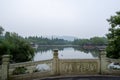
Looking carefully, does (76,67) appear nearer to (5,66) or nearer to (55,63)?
(55,63)

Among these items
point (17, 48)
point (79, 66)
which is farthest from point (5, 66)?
point (17, 48)

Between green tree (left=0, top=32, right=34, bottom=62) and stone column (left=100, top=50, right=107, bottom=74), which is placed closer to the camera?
stone column (left=100, top=50, right=107, bottom=74)

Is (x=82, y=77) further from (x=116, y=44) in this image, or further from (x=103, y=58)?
(x=116, y=44)

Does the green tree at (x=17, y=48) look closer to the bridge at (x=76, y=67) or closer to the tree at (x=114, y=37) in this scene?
the tree at (x=114, y=37)

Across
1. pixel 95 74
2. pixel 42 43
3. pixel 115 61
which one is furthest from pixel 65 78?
pixel 42 43

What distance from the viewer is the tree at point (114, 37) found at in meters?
15.3

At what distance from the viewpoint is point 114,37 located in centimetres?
1549

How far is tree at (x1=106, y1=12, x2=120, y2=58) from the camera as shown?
1527 centimetres

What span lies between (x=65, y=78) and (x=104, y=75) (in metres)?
2.09

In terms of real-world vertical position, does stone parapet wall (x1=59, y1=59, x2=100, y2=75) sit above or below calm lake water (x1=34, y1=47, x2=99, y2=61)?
above

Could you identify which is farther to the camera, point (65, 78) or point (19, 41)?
point (19, 41)

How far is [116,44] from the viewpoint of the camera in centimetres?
1530

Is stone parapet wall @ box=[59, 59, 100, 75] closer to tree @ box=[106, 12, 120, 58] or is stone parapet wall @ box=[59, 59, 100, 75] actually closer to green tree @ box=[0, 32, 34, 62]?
tree @ box=[106, 12, 120, 58]

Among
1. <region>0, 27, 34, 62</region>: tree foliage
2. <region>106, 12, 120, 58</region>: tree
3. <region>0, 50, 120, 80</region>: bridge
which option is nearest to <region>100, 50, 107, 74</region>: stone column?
<region>0, 50, 120, 80</region>: bridge
